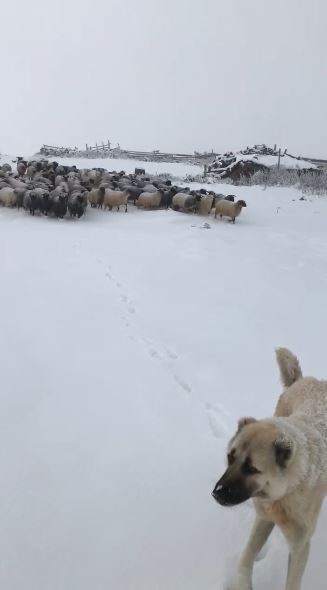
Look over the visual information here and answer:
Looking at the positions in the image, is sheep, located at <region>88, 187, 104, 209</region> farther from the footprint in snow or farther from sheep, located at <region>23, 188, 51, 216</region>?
the footprint in snow

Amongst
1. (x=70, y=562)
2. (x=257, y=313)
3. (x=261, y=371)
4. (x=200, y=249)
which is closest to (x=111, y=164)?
(x=200, y=249)

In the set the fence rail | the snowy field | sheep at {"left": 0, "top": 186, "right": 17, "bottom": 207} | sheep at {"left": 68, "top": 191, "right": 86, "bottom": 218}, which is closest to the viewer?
→ the snowy field

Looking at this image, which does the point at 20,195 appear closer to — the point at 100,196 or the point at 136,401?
the point at 100,196

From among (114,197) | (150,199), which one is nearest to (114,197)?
(114,197)

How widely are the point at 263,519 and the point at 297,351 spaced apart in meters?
3.64

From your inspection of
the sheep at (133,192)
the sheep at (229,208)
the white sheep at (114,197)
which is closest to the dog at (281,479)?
the sheep at (229,208)

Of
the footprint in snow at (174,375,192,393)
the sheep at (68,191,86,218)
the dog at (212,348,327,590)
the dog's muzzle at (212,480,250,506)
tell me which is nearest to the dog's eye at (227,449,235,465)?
the dog at (212,348,327,590)

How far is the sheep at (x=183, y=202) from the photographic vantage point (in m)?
16.8

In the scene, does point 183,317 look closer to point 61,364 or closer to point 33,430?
point 61,364

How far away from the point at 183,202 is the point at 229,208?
6.05ft

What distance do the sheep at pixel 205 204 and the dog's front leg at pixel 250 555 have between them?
15.1m

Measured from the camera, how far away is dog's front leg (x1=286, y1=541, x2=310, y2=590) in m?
2.39

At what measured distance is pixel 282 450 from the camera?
2145mm

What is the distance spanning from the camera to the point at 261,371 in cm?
539
